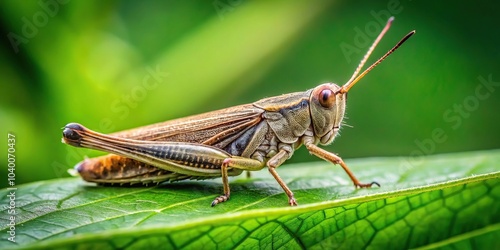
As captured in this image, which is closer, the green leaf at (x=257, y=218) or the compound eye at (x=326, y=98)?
the green leaf at (x=257, y=218)

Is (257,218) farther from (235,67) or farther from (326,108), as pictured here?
(235,67)

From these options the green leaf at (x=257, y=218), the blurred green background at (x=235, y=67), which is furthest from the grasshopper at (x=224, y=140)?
the blurred green background at (x=235, y=67)

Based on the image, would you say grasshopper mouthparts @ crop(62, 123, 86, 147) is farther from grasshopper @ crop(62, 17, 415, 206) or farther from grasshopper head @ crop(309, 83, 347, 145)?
grasshopper head @ crop(309, 83, 347, 145)

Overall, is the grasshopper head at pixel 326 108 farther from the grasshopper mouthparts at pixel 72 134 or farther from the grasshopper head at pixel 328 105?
the grasshopper mouthparts at pixel 72 134

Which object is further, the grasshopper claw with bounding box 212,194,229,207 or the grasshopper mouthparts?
the grasshopper mouthparts

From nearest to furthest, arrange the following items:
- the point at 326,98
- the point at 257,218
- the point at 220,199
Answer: the point at 257,218
the point at 220,199
the point at 326,98

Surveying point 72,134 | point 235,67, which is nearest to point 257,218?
point 72,134

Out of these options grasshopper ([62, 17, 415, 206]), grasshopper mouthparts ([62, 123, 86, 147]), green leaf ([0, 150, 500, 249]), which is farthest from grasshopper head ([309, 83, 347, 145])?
grasshopper mouthparts ([62, 123, 86, 147])
